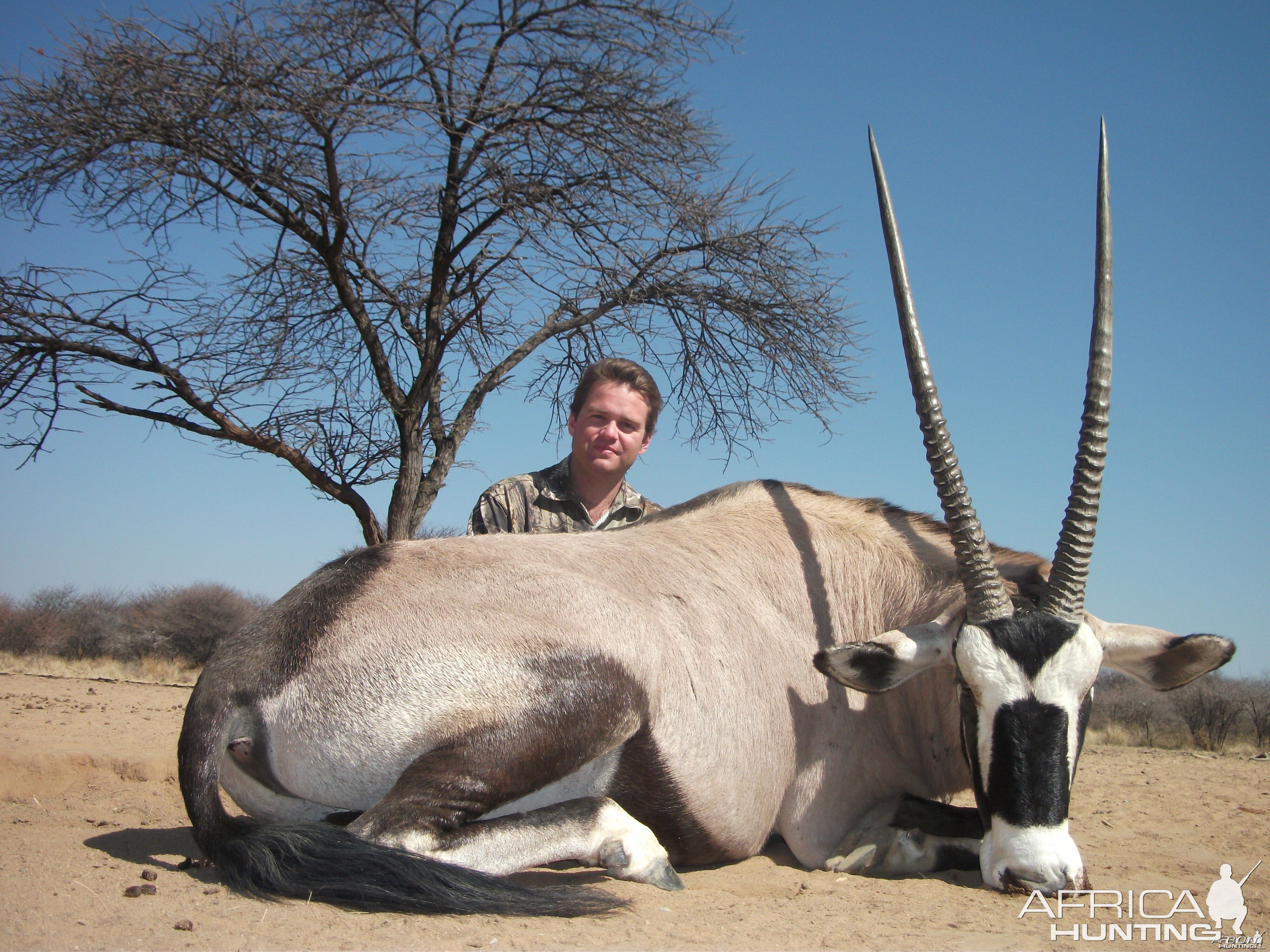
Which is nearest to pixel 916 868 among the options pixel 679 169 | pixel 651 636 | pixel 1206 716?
pixel 651 636

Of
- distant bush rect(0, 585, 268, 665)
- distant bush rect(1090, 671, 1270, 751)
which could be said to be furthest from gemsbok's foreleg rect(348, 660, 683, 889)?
distant bush rect(0, 585, 268, 665)

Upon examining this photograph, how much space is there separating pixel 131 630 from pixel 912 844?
60.1ft

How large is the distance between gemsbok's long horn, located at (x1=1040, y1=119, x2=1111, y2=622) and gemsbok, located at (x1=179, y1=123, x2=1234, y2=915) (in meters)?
0.01

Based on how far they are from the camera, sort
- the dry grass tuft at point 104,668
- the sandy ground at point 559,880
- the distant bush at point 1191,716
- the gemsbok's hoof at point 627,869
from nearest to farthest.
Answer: the sandy ground at point 559,880, the gemsbok's hoof at point 627,869, the distant bush at point 1191,716, the dry grass tuft at point 104,668

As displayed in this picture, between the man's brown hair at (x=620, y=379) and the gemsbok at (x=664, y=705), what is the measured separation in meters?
1.56

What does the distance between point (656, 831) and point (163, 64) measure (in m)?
7.40

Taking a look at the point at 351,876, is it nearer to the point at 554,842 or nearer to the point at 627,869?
the point at 554,842

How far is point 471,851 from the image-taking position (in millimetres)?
3115

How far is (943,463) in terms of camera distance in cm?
390

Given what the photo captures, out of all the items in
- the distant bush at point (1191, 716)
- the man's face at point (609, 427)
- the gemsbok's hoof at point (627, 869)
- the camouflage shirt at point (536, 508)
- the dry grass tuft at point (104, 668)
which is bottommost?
the dry grass tuft at point (104, 668)

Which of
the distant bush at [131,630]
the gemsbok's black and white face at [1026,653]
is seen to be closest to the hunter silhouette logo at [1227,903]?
the gemsbok's black and white face at [1026,653]

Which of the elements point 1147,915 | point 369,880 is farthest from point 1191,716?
point 369,880

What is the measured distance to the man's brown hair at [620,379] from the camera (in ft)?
18.7

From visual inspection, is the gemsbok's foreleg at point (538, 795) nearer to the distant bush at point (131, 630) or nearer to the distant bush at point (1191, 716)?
the distant bush at point (1191, 716)
